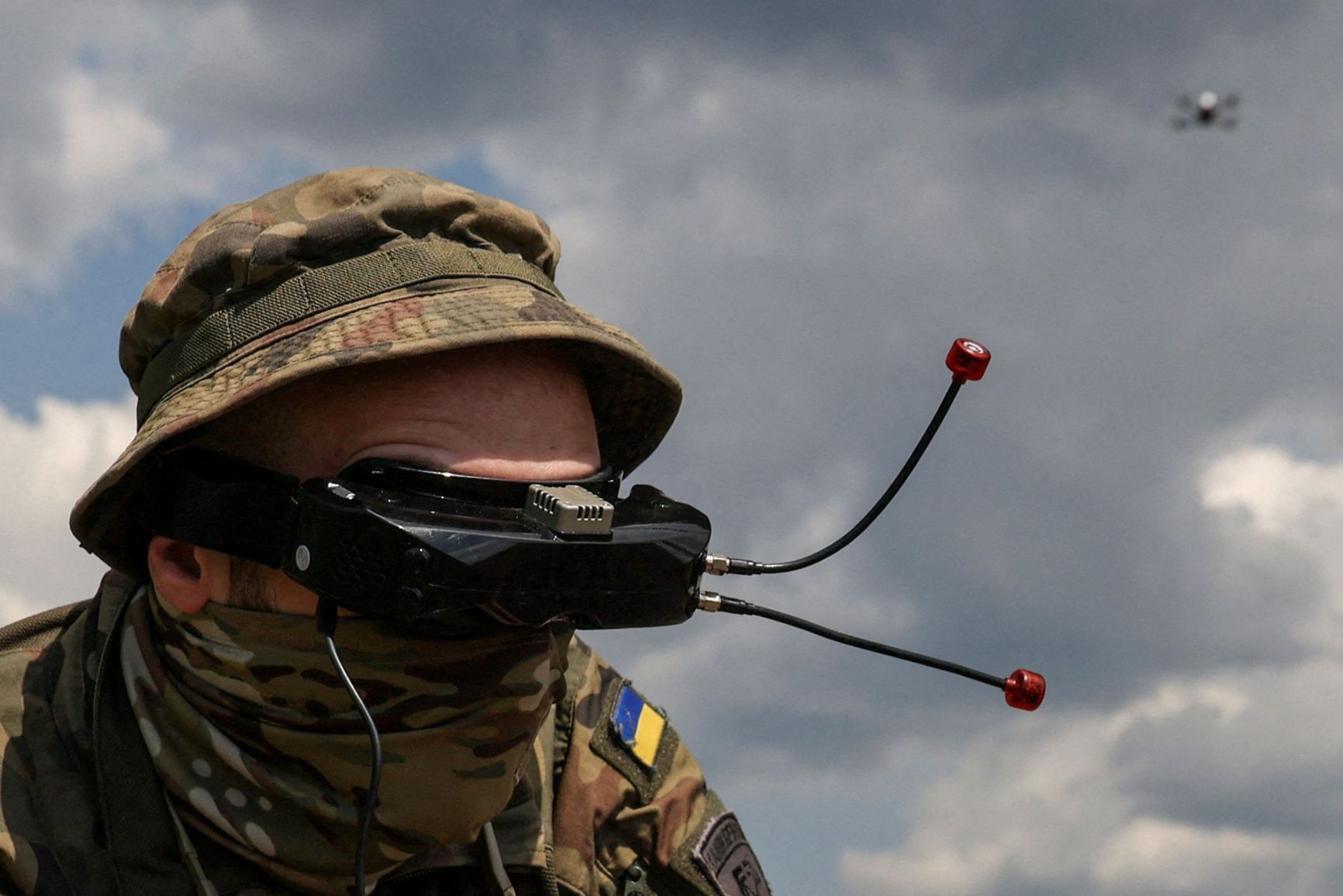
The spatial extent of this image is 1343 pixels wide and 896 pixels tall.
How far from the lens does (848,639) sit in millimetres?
3258

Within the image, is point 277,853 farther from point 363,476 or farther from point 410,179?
point 410,179

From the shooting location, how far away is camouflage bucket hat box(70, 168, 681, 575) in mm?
3062

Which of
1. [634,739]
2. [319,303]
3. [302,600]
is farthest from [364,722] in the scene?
[634,739]

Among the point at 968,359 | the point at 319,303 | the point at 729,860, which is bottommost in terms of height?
the point at 729,860

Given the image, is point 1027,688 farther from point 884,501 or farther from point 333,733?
point 333,733

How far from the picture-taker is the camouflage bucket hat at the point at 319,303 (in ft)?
10.0

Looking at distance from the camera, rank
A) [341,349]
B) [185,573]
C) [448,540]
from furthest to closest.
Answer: [185,573] < [341,349] < [448,540]

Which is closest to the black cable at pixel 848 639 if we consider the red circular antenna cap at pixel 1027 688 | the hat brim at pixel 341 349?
the red circular antenna cap at pixel 1027 688

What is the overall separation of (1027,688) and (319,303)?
63.6 inches

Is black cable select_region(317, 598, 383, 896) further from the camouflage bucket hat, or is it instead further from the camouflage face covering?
the camouflage bucket hat

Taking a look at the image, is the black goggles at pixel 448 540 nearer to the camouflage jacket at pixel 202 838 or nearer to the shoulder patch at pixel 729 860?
the camouflage jacket at pixel 202 838

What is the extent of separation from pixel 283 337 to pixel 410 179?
1.60 feet

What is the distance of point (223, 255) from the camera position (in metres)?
3.24

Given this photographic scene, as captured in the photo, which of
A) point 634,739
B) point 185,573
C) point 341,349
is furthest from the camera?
point 634,739
